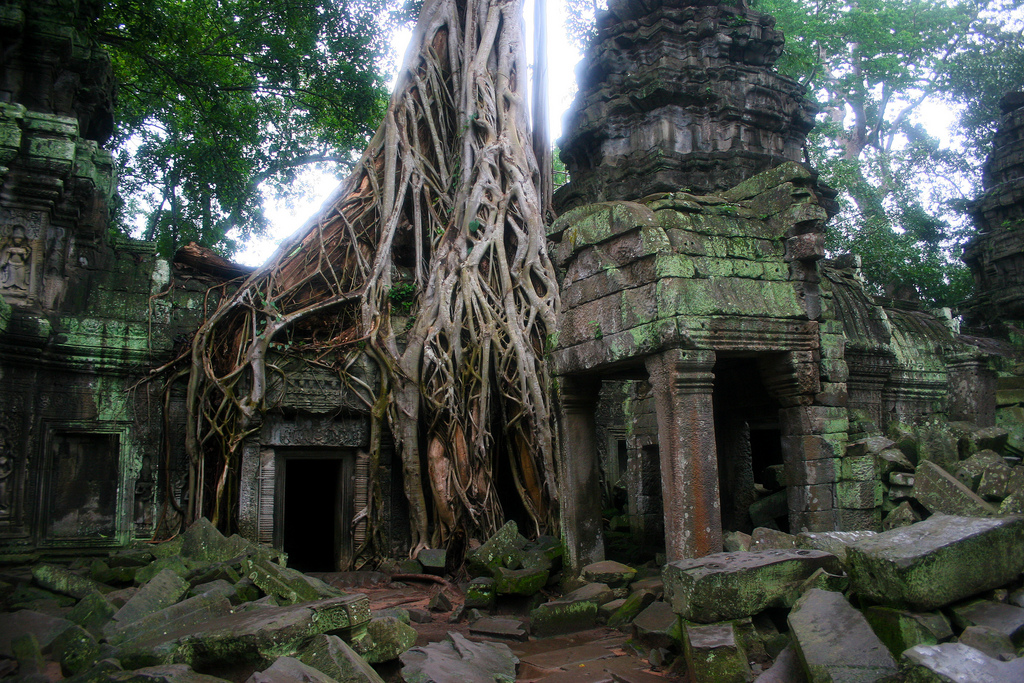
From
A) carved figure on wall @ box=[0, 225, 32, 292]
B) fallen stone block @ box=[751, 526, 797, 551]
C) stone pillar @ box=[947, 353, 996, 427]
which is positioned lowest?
fallen stone block @ box=[751, 526, 797, 551]

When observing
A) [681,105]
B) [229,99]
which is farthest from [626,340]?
[229,99]

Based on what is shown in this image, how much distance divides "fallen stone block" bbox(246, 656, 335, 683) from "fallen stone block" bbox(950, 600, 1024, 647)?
253 centimetres

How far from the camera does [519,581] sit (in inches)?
216

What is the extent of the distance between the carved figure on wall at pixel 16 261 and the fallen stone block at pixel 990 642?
25.2ft

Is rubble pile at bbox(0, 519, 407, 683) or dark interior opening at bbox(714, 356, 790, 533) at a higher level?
dark interior opening at bbox(714, 356, 790, 533)

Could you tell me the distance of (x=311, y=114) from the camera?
47.0 ft

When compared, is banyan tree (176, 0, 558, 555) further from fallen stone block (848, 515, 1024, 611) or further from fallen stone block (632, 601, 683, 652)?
fallen stone block (848, 515, 1024, 611)

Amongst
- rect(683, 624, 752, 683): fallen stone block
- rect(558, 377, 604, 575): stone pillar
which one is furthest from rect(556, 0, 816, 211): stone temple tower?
rect(683, 624, 752, 683): fallen stone block

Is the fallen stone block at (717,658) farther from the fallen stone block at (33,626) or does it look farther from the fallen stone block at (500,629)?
the fallen stone block at (33,626)

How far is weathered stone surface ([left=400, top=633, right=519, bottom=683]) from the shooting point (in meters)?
3.60

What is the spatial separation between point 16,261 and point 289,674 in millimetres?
5967

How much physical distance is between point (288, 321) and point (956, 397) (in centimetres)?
711

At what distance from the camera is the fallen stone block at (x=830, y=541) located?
150 inches

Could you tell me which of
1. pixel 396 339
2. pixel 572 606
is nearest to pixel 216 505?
pixel 396 339
